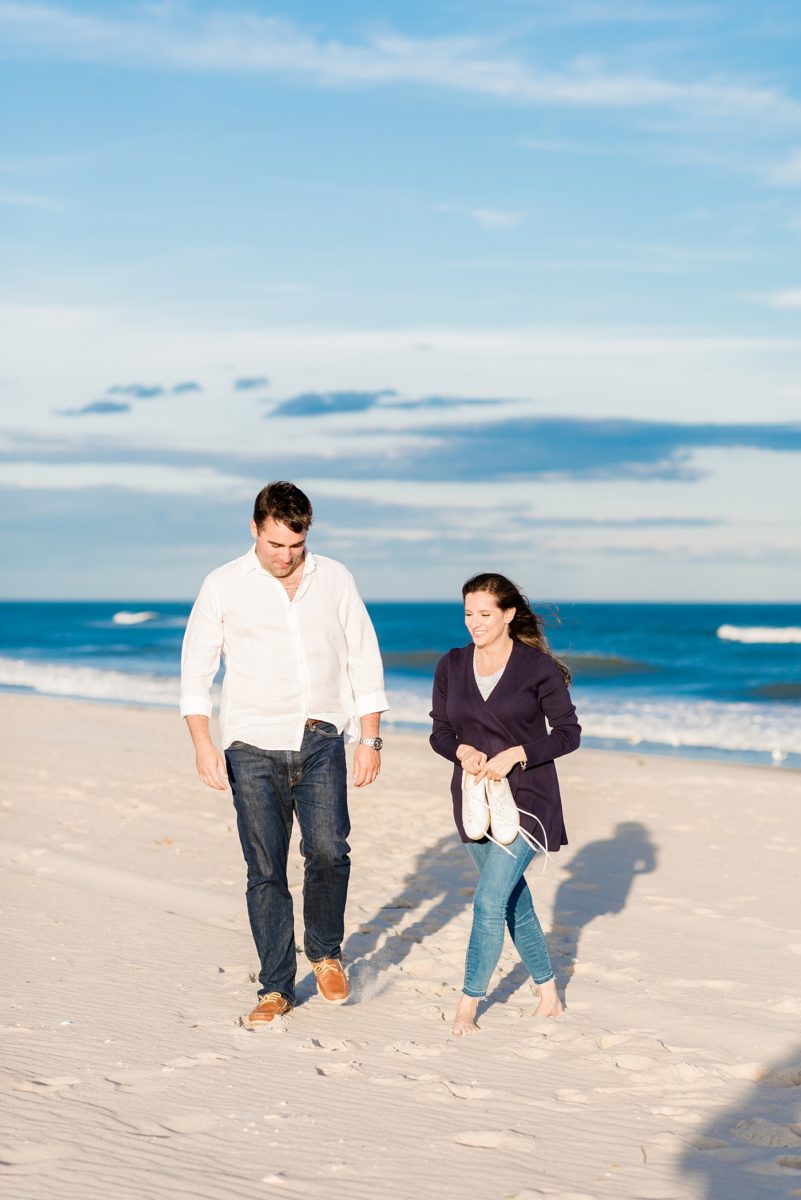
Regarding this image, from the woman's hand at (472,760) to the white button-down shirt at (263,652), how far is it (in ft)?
1.90

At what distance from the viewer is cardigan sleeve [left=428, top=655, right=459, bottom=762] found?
4703 mm

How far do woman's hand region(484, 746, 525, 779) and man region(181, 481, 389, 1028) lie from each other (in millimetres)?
571

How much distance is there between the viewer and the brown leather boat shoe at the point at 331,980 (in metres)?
5.14

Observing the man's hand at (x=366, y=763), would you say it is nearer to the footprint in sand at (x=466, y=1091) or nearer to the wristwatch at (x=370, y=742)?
the wristwatch at (x=370, y=742)

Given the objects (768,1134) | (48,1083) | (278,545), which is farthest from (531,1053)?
(278,545)

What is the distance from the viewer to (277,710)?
4805 mm

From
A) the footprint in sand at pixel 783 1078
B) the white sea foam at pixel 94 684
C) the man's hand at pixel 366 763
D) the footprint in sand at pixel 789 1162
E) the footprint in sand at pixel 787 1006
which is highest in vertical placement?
the man's hand at pixel 366 763

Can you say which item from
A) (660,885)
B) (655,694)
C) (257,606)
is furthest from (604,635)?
(257,606)

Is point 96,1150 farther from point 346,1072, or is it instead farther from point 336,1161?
point 346,1072

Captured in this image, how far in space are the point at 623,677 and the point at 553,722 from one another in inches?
1151

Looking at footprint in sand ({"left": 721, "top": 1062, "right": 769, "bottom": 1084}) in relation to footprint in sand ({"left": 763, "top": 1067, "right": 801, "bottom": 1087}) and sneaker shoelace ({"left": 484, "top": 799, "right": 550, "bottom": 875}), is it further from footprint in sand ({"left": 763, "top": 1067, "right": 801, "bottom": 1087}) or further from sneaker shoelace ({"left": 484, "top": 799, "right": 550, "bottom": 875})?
sneaker shoelace ({"left": 484, "top": 799, "right": 550, "bottom": 875})

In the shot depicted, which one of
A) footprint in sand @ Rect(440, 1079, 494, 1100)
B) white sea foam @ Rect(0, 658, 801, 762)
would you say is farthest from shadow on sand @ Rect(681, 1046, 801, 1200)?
white sea foam @ Rect(0, 658, 801, 762)

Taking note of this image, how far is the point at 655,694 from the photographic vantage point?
88.8 feet

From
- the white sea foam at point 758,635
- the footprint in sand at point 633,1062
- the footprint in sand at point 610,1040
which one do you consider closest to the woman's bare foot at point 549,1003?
the footprint in sand at point 610,1040
